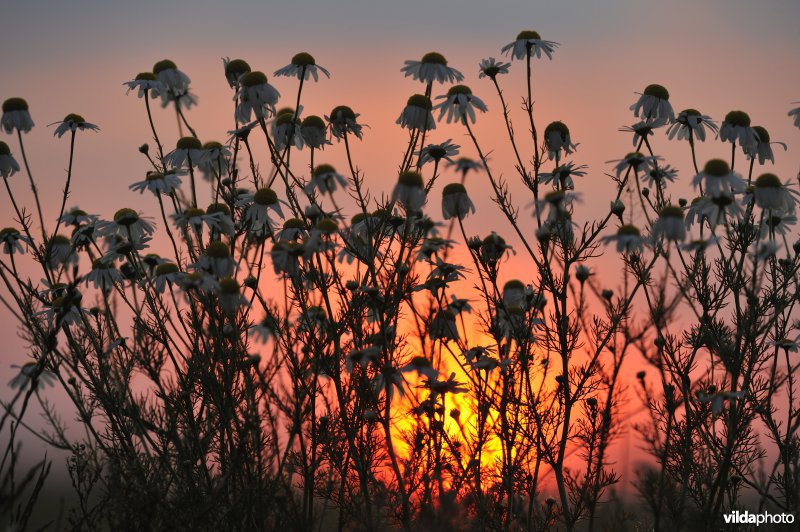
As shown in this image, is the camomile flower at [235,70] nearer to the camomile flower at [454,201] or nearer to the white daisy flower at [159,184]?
the white daisy flower at [159,184]

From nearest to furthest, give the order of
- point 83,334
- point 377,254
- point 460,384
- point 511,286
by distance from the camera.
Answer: point 460,384, point 377,254, point 511,286, point 83,334

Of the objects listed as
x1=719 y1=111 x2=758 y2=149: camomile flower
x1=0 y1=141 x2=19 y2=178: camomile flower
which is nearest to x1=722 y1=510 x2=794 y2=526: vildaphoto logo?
x1=719 y1=111 x2=758 y2=149: camomile flower

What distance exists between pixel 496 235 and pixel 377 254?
2.79ft

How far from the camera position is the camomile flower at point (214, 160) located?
5273 millimetres

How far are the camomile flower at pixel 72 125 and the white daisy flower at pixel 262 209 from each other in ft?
6.25

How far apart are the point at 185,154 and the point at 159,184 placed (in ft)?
1.18

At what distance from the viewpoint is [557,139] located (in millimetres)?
5379

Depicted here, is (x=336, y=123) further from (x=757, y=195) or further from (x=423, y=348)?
(x=757, y=195)

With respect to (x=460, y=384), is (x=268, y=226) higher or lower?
higher

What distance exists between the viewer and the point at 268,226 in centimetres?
499

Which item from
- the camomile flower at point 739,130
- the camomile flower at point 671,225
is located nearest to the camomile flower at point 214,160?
the camomile flower at point 671,225

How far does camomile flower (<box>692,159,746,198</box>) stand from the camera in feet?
14.4

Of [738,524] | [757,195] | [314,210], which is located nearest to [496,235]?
[314,210]

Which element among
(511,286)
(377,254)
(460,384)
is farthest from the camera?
(511,286)
